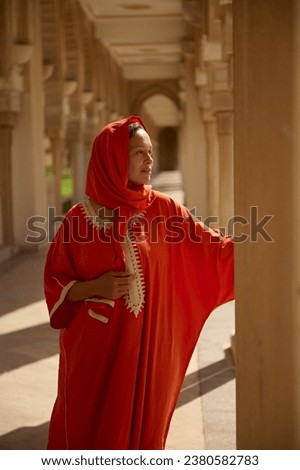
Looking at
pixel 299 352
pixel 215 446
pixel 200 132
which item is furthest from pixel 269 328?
pixel 200 132

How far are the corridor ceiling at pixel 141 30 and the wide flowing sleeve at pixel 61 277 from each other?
850 cm

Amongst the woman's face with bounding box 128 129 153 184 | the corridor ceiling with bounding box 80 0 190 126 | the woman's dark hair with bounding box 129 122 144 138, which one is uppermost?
the corridor ceiling with bounding box 80 0 190 126

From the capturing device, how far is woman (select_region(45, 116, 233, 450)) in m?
2.32

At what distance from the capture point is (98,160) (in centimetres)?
231

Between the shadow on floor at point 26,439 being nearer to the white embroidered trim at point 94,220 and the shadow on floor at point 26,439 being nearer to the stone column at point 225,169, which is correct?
the white embroidered trim at point 94,220

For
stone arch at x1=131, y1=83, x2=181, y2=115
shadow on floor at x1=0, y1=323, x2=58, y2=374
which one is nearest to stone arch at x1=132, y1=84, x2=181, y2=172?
stone arch at x1=131, y1=83, x2=181, y2=115

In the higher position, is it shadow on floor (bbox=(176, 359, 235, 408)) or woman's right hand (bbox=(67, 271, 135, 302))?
woman's right hand (bbox=(67, 271, 135, 302))

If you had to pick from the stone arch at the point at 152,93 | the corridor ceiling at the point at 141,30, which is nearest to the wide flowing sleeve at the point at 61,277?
the corridor ceiling at the point at 141,30

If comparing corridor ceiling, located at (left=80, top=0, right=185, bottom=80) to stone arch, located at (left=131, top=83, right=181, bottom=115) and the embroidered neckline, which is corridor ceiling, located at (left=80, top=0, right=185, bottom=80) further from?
the embroidered neckline

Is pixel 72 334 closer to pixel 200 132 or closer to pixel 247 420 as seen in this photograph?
pixel 247 420

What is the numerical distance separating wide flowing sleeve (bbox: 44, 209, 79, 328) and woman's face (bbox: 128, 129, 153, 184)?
0.92ft

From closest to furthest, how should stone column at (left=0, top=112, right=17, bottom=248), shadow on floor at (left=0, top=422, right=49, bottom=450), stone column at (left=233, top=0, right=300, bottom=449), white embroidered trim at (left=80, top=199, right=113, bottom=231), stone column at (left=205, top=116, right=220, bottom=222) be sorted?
stone column at (left=233, top=0, right=300, bottom=449), white embroidered trim at (left=80, top=199, right=113, bottom=231), shadow on floor at (left=0, top=422, right=49, bottom=450), stone column at (left=0, top=112, right=17, bottom=248), stone column at (left=205, top=116, right=220, bottom=222)

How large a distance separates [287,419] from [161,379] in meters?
0.98
